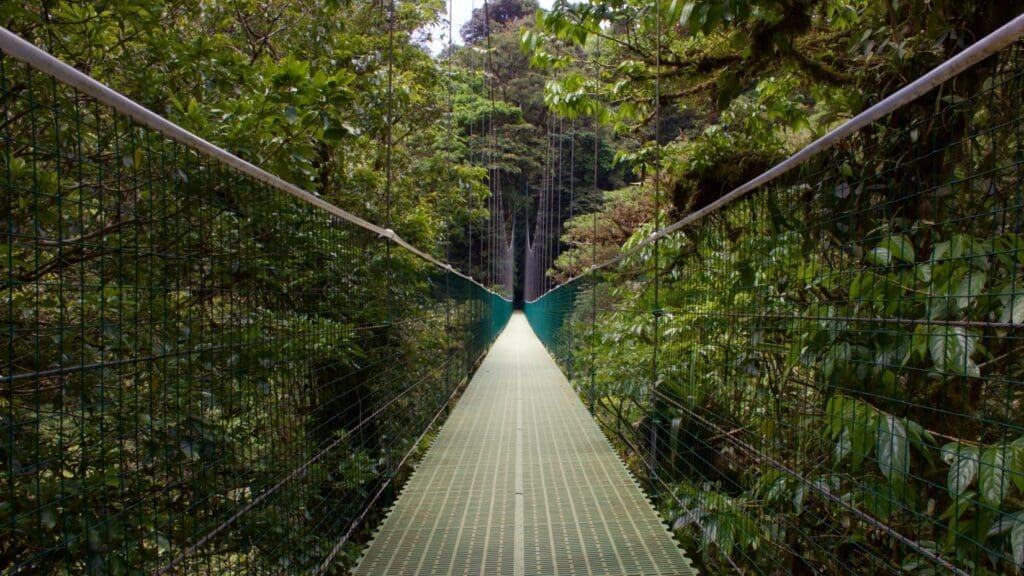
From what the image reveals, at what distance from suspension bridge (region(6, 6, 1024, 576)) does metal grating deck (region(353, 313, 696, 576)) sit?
0.6 inches

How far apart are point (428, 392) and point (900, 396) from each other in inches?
104

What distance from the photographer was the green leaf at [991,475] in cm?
77

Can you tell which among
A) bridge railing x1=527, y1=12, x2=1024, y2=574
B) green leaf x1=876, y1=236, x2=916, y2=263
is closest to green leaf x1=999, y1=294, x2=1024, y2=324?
bridge railing x1=527, y1=12, x2=1024, y2=574

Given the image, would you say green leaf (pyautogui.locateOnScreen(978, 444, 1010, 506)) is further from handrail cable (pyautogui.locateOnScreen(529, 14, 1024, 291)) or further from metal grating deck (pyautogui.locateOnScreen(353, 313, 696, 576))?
metal grating deck (pyautogui.locateOnScreen(353, 313, 696, 576))

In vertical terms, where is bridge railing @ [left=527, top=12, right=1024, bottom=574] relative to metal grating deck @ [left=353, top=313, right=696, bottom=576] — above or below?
above

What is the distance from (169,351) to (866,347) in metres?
1.28

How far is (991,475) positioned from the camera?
797mm

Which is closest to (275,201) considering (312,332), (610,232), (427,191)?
(312,332)

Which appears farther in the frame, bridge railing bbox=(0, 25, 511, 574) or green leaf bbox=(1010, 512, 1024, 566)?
bridge railing bbox=(0, 25, 511, 574)

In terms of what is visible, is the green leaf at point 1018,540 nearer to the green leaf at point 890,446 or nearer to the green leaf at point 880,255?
the green leaf at point 890,446

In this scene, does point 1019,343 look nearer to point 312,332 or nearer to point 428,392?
point 312,332

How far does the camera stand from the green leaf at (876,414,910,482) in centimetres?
93

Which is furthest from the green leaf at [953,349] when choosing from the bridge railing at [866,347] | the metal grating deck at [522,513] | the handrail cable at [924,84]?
the metal grating deck at [522,513]

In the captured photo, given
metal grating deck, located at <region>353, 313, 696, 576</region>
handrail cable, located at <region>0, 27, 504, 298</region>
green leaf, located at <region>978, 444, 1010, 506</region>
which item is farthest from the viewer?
metal grating deck, located at <region>353, 313, 696, 576</region>
